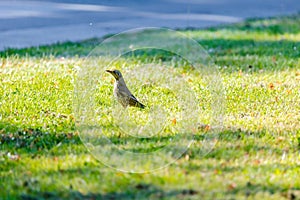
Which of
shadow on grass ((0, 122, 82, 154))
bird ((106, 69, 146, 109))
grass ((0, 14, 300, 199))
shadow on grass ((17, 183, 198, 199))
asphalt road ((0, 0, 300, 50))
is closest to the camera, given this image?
shadow on grass ((17, 183, 198, 199))

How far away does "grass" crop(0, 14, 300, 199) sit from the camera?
467 centimetres

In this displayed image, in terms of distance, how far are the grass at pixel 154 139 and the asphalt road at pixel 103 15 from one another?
1.58 metres

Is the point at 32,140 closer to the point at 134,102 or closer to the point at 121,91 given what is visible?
the point at 121,91

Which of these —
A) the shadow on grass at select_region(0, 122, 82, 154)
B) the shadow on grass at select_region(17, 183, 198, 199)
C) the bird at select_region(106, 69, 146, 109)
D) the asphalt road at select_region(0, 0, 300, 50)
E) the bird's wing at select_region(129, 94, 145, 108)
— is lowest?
the shadow on grass at select_region(17, 183, 198, 199)

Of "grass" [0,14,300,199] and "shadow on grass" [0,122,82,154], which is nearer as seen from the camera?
"grass" [0,14,300,199]

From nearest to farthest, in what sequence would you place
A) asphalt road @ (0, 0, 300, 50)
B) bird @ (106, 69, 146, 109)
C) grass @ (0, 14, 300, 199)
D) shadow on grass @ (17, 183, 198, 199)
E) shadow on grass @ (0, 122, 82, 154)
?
shadow on grass @ (17, 183, 198, 199)
grass @ (0, 14, 300, 199)
shadow on grass @ (0, 122, 82, 154)
bird @ (106, 69, 146, 109)
asphalt road @ (0, 0, 300, 50)

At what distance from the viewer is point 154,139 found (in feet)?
18.8

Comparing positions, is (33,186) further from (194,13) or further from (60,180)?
(194,13)

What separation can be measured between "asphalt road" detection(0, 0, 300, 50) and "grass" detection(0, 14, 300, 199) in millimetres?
1583

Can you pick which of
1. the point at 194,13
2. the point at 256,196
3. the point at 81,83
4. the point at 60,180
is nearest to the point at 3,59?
→ the point at 81,83

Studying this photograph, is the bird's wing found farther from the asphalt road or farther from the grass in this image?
the asphalt road

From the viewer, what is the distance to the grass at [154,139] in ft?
15.3

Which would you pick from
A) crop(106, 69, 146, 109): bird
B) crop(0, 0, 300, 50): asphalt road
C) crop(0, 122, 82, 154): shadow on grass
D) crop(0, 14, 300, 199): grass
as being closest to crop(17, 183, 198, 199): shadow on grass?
crop(0, 14, 300, 199): grass

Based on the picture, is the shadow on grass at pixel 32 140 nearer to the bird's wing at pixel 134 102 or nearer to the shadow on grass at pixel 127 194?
the bird's wing at pixel 134 102
